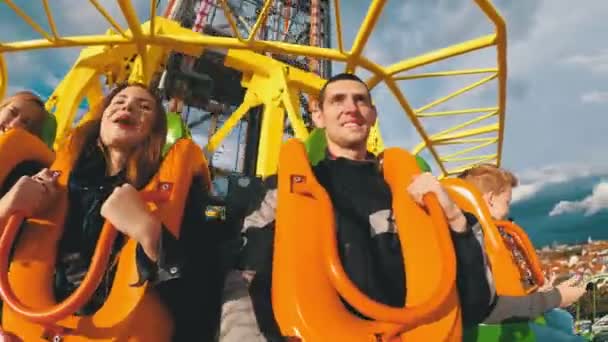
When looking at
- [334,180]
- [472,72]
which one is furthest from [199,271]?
[472,72]

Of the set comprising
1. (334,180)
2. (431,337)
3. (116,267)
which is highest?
(334,180)

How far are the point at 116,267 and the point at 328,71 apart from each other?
20600mm

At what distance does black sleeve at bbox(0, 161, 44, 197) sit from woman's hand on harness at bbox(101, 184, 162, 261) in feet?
2.23

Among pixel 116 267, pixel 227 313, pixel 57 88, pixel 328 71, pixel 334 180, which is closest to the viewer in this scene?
pixel 227 313

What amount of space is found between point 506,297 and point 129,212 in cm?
143

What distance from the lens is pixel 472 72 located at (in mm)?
7820

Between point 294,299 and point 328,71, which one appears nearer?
point 294,299

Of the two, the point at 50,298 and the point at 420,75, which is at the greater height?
the point at 420,75

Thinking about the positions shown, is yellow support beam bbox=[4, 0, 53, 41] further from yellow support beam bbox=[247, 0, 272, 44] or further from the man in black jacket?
the man in black jacket

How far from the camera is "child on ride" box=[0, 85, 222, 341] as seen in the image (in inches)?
63.9

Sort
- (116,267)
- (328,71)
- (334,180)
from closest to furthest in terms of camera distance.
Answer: (116,267) → (334,180) → (328,71)

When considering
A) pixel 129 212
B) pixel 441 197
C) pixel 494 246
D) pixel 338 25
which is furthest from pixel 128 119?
pixel 338 25

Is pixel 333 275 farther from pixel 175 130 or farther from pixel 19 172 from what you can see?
pixel 175 130

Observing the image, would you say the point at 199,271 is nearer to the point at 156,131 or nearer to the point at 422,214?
the point at 156,131
